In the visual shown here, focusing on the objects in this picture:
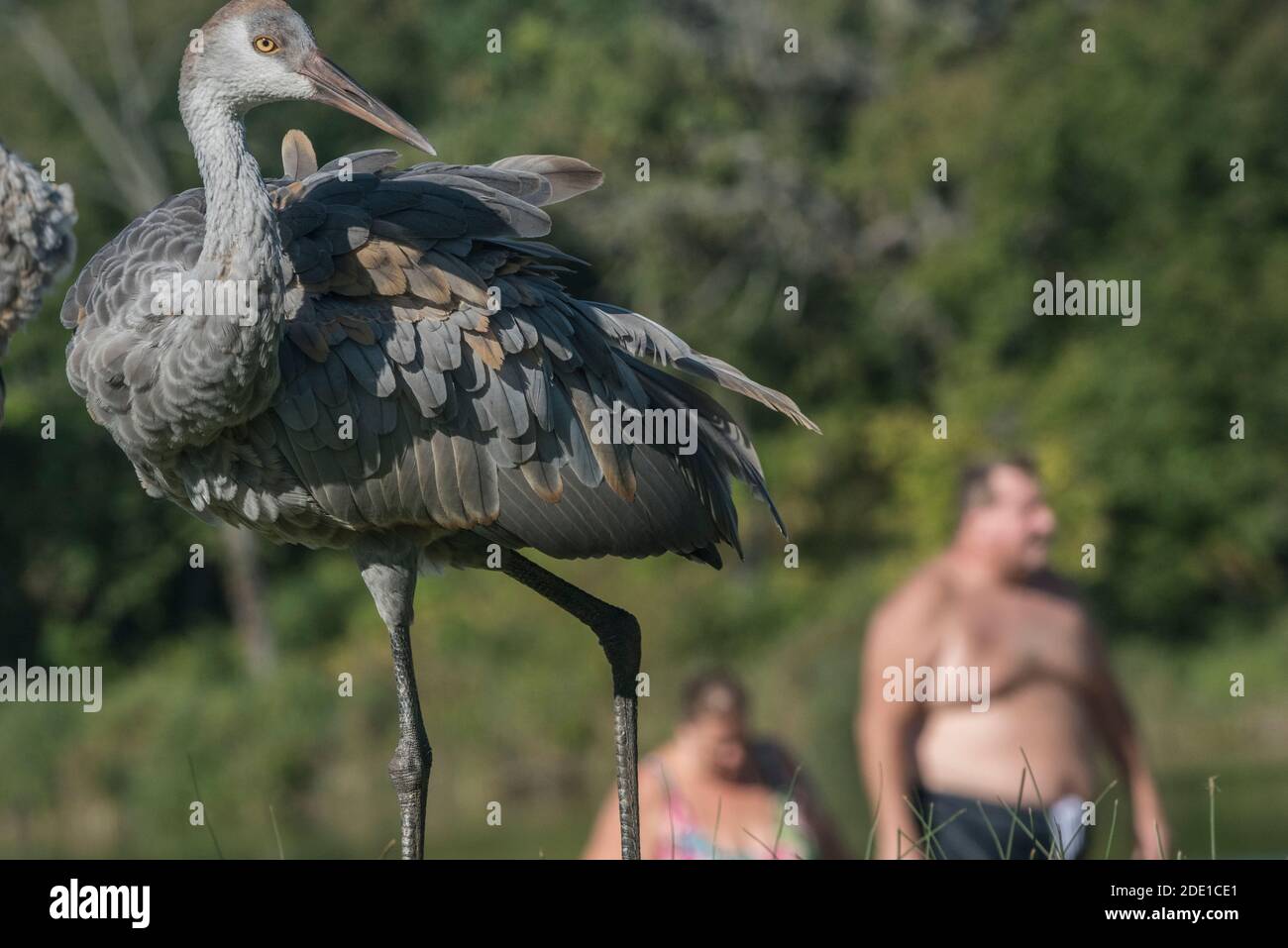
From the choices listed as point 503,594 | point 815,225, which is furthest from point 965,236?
point 503,594

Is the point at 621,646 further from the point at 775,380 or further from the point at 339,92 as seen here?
the point at 775,380

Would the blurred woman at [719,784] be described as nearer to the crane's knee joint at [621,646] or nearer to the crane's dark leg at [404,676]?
the crane's knee joint at [621,646]

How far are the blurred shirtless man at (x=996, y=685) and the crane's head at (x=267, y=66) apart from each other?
2.70m

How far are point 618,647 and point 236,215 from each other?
155 cm

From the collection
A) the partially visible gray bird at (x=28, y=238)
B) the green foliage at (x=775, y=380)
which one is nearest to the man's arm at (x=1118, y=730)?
the partially visible gray bird at (x=28, y=238)

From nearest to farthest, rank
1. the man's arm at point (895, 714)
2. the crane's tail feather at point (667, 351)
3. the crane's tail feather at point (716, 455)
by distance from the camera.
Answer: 1. the crane's tail feather at point (667, 351)
2. the crane's tail feather at point (716, 455)
3. the man's arm at point (895, 714)

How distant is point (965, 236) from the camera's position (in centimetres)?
2384

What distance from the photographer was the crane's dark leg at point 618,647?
5062 mm

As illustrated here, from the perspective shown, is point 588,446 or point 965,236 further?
point 965,236

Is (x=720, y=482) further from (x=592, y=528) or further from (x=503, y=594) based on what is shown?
(x=503, y=594)

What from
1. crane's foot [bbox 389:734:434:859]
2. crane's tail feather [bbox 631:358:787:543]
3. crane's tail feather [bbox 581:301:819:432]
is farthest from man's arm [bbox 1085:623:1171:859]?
crane's foot [bbox 389:734:434:859]
